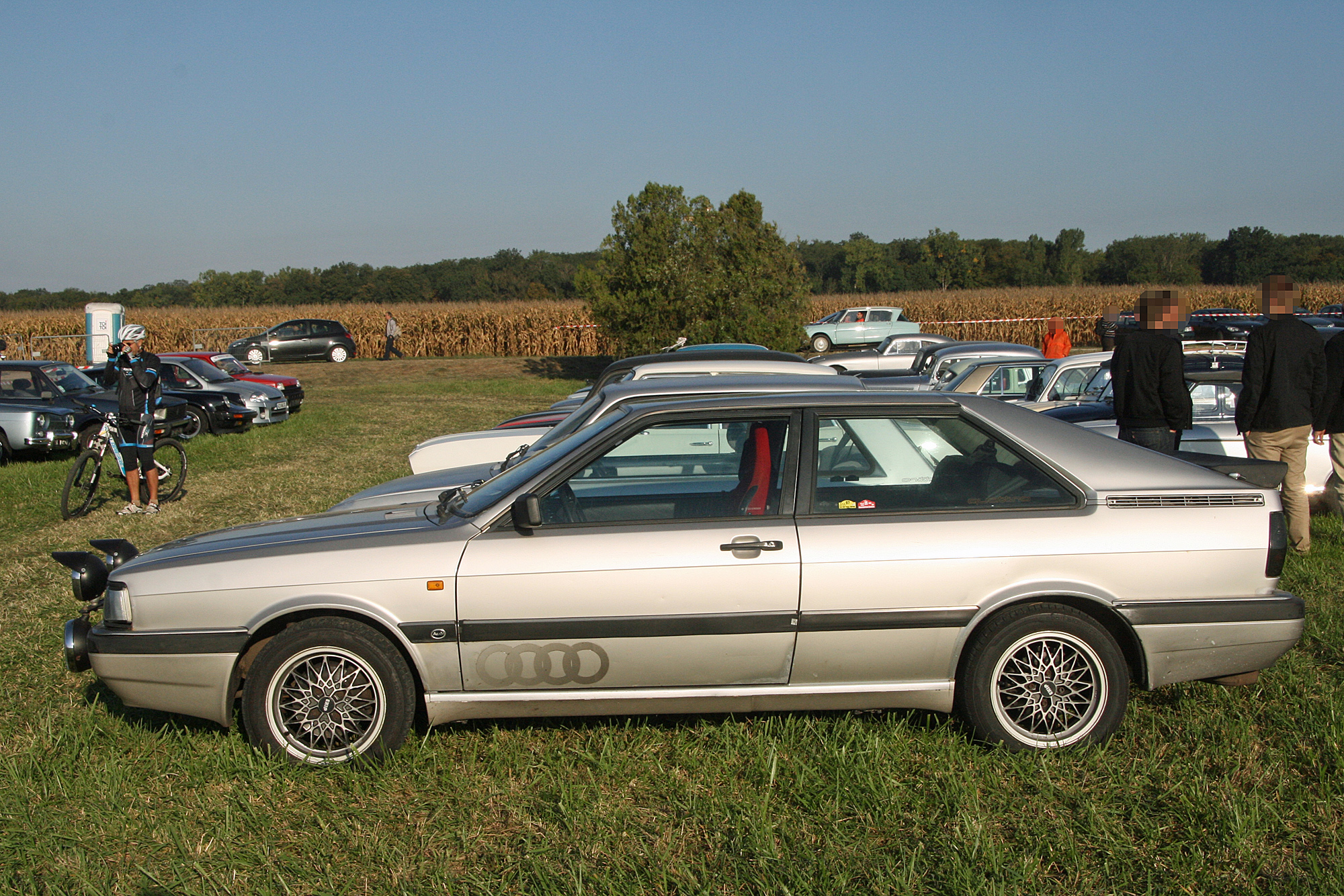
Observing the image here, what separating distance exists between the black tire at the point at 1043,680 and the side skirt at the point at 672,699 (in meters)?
0.16

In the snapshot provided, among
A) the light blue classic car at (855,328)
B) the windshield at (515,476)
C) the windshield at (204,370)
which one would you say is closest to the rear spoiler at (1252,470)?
the windshield at (515,476)

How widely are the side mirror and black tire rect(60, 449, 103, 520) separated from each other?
27.7 feet

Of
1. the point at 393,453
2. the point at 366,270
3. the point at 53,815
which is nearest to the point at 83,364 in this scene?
the point at 393,453

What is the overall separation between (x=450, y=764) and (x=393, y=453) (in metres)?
11.8

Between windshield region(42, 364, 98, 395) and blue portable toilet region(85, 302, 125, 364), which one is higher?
blue portable toilet region(85, 302, 125, 364)

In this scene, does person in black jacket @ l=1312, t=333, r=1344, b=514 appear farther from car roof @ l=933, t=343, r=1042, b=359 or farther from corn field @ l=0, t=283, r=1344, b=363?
corn field @ l=0, t=283, r=1344, b=363

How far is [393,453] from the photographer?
1512cm

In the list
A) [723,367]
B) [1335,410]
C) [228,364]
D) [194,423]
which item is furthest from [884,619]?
[228,364]

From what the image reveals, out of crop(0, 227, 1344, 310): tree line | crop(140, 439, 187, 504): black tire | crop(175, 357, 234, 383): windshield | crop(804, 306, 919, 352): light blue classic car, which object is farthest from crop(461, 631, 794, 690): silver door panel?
crop(0, 227, 1344, 310): tree line

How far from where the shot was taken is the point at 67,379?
53.9ft

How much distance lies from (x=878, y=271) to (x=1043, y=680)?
311 feet

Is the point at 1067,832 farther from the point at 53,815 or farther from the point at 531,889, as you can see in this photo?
the point at 53,815

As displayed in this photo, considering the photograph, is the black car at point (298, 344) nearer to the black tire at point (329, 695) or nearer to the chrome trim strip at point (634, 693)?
the black tire at point (329, 695)

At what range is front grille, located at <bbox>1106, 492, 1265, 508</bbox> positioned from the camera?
3922 mm
